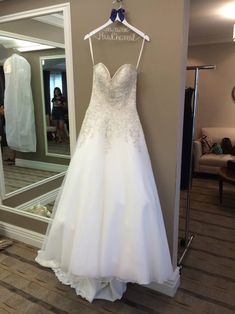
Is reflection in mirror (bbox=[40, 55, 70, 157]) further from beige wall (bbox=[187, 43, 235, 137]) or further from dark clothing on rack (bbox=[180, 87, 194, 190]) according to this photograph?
beige wall (bbox=[187, 43, 235, 137])

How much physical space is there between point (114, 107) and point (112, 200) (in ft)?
2.00

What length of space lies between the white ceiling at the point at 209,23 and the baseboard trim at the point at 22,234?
9.95 feet

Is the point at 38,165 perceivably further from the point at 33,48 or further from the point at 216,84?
the point at 216,84

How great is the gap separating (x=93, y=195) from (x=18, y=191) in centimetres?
143

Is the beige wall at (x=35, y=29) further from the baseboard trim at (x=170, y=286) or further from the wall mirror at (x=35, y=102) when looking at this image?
the baseboard trim at (x=170, y=286)

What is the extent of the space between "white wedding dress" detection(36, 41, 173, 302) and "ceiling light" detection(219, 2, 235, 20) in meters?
2.27

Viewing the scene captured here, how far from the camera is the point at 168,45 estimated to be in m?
1.60

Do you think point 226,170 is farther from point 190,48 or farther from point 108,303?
point 190,48

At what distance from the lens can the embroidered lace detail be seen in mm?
1684

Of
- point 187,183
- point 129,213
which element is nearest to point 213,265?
point 187,183

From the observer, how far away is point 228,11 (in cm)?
337

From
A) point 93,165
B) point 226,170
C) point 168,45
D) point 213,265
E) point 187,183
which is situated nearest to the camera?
point 168,45

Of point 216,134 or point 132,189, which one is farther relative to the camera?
point 216,134

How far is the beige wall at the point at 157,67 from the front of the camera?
159 cm
